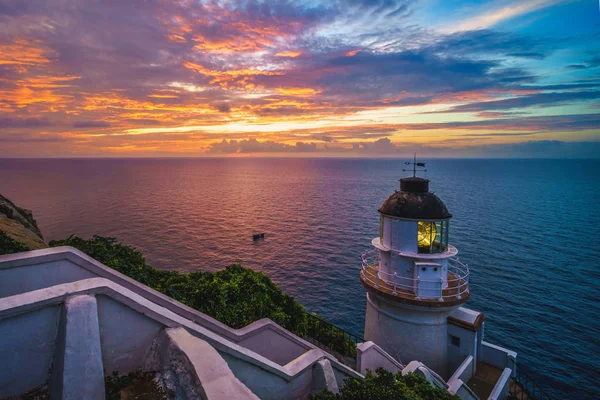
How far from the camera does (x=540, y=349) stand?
28281 millimetres

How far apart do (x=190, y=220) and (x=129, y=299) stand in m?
67.8

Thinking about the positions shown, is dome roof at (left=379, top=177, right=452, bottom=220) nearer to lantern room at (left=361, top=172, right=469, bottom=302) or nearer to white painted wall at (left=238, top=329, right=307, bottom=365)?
lantern room at (left=361, top=172, right=469, bottom=302)

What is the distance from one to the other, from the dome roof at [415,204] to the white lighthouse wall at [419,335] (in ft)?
16.1

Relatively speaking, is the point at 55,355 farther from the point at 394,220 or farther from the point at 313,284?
the point at 313,284

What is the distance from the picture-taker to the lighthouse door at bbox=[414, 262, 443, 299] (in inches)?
655

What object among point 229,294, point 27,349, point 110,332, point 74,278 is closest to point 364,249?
point 229,294

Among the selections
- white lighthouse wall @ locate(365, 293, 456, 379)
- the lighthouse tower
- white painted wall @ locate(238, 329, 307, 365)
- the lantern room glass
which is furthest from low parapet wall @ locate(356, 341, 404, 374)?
the lantern room glass

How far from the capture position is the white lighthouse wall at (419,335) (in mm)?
16875

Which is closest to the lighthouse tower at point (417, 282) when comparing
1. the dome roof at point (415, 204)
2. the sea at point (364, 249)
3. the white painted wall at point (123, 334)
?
the dome roof at point (415, 204)

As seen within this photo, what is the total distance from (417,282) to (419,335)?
2934 millimetres

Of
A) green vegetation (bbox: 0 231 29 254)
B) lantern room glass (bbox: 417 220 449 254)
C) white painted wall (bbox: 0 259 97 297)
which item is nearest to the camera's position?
white painted wall (bbox: 0 259 97 297)

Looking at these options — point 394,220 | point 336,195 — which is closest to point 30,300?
point 394,220

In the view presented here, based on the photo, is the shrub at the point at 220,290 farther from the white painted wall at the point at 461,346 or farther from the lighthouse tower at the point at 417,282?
the white painted wall at the point at 461,346

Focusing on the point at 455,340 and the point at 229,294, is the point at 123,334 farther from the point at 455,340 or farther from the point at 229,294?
the point at 455,340
